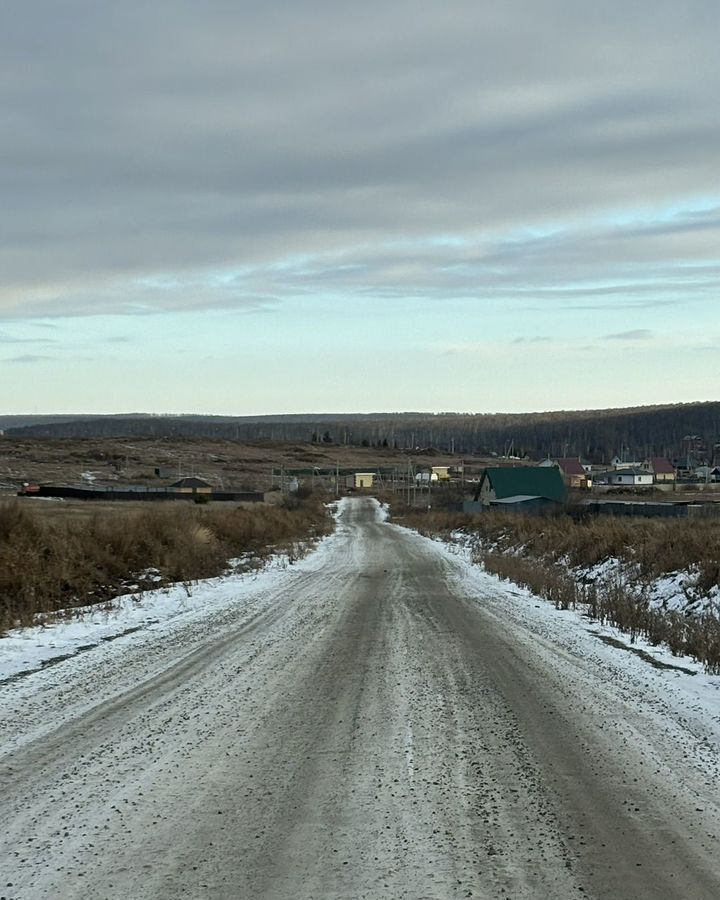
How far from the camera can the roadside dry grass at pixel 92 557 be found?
1580 cm

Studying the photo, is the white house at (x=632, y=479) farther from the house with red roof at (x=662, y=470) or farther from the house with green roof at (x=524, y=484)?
the house with green roof at (x=524, y=484)

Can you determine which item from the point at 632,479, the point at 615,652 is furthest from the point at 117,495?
the point at 615,652

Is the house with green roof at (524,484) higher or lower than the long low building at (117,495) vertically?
higher

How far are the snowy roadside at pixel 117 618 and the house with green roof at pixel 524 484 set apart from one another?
174 feet

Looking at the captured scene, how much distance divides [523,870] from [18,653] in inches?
324

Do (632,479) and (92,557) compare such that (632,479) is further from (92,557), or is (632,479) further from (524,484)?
(92,557)

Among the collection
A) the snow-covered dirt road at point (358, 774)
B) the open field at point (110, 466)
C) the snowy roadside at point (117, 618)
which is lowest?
the open field at point (110, 466)

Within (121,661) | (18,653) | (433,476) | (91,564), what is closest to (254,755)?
(121,661)

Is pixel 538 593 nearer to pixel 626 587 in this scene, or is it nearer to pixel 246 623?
pixel 626 587

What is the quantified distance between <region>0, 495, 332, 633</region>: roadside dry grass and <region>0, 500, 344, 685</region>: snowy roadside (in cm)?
50

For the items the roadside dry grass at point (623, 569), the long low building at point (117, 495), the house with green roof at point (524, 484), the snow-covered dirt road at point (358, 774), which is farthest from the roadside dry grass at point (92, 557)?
the long low building at point (117, 495)

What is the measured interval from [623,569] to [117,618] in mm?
13647

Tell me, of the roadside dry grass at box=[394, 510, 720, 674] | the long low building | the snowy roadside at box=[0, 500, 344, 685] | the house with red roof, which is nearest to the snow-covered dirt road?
the snowy roadside at box=[0, 500, 344, 685]

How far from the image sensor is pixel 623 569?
23.4m
